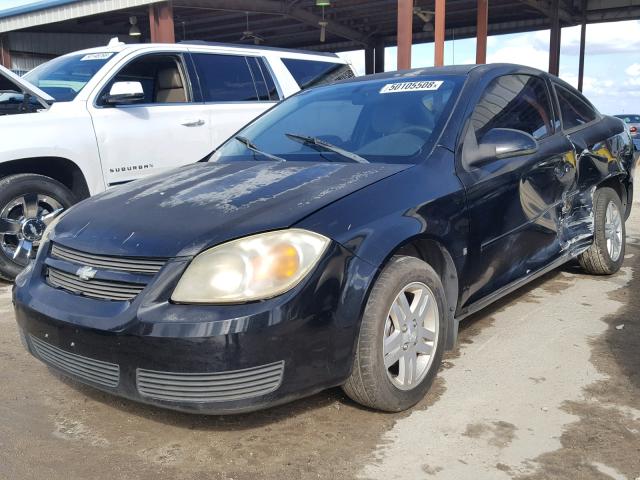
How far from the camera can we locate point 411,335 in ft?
9.04

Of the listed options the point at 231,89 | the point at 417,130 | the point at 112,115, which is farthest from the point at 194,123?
the point at 417,130

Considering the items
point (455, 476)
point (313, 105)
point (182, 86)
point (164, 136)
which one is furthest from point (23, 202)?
point (455, 476)

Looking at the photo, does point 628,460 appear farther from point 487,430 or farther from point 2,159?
point 2,159

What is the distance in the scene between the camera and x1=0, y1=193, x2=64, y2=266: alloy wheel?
4.84 meters

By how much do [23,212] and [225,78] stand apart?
91.6 inches

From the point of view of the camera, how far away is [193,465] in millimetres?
2395

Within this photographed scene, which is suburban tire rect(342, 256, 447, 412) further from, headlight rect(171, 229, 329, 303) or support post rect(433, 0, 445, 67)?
support post rect(433, 0, 445, 67)

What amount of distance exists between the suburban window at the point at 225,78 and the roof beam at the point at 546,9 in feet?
55.4

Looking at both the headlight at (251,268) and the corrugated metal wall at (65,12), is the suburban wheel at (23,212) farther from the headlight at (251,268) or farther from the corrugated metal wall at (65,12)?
the corrugated metal wall at (65,12)

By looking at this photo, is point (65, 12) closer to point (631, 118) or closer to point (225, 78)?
point (225, 78)

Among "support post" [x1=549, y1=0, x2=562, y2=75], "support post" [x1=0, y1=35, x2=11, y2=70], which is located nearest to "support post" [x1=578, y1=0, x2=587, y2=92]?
"support post" [x1=549, y1=0, x2=562, y2=75]

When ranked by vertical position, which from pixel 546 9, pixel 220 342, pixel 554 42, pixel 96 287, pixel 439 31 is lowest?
pixel 220 342

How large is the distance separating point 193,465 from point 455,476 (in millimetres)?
965

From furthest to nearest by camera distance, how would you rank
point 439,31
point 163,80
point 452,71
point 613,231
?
point 439,31, point 163,80, point 613,231, point 452,71
